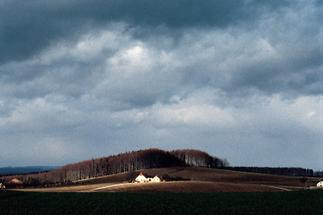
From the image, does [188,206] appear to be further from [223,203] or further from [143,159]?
[143,159]

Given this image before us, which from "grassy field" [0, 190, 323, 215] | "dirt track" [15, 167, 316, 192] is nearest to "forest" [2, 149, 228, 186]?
"dirt track" [15, 167, 316, 192]

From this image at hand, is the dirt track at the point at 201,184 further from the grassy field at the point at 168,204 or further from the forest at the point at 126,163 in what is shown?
the forest at the point at 126,163

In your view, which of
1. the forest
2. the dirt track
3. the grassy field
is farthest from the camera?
the forest

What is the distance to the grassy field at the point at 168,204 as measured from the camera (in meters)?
39.8

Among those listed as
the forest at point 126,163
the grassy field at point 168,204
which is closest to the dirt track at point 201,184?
the grassy field at point 168,204

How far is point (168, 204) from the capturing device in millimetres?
43938

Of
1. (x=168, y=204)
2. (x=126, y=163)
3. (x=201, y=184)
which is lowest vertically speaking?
(x=168, y=204)

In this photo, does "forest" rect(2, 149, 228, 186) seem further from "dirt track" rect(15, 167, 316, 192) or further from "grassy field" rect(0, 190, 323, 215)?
"grassy field" rect(0, 190, 323, 215)

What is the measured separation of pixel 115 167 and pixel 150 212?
13198 centimetres

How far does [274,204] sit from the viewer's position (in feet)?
145

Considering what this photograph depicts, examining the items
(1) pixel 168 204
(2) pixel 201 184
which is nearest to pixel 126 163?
(2) pixel 201 184

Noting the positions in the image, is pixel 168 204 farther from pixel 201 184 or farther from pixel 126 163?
pixel 126 163

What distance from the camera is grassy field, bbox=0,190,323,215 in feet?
130

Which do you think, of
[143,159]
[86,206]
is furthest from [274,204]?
[143,159]
